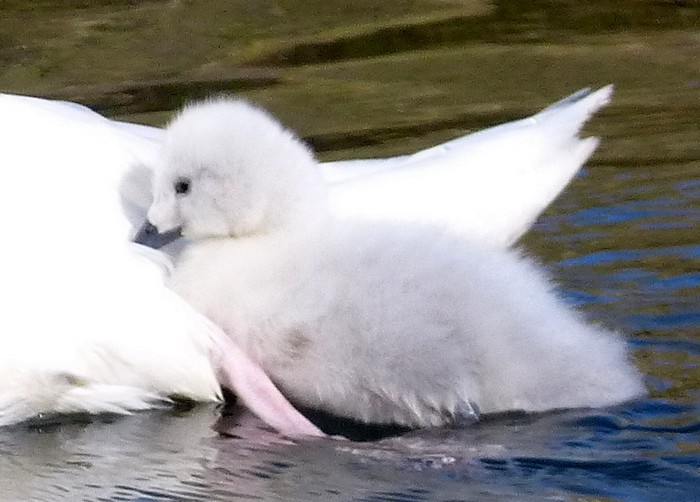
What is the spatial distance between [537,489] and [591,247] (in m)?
1.14

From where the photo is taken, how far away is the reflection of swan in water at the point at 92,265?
2547 mm

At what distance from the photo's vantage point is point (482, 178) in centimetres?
304

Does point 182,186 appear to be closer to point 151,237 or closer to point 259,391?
point 151,237

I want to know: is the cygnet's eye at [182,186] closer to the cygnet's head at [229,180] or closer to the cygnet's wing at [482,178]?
the cygnet's head at [229,180]

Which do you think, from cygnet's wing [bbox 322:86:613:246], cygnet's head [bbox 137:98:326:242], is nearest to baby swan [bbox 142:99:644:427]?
cygnet's head [bbox 137:98:326:242]

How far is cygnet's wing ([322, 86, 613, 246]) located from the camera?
117 inches

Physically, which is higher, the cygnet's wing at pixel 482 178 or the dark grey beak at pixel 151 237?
the cygnet's wing at pixel 482 178

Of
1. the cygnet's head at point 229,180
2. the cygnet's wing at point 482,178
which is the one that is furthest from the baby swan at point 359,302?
the cygnet's wing at point 482,178

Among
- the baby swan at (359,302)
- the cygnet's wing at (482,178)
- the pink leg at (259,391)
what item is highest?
the cygnet's wing at (482,178)

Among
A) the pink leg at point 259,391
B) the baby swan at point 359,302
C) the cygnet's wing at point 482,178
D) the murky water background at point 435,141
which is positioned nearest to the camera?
the murky water background at point 435,141

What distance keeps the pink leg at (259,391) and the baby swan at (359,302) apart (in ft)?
0.07

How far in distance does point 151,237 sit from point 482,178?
613mm

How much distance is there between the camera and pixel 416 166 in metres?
3.05

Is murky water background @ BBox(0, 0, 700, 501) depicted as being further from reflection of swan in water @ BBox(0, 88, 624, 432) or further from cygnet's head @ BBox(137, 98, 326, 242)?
cygnet's head @ BBox(137, 98, 326, 242)
